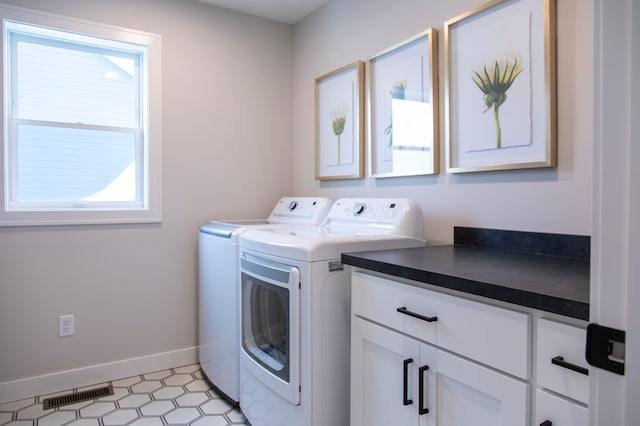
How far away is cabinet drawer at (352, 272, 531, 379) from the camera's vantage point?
93 centimetres

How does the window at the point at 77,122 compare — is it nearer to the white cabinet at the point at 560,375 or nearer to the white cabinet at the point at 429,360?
the white cabinet at the point at 429,360

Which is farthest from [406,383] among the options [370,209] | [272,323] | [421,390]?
[370,209]

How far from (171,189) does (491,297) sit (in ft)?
7.00

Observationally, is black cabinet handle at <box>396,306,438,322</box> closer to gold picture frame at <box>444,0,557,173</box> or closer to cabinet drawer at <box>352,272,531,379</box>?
cabinet drawer at <box>352,272,531,379</box>

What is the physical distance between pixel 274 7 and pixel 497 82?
5.60 feet

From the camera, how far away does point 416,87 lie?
201 cm

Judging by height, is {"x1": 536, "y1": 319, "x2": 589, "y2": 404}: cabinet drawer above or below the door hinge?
below

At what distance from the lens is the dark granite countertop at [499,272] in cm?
86

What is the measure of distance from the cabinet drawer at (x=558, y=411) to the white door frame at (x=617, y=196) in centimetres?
35

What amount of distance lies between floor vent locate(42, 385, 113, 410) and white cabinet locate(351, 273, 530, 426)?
5.17 feet

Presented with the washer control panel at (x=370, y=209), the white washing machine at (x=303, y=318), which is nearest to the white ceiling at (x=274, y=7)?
the washer control panel at (x=370, y=209)

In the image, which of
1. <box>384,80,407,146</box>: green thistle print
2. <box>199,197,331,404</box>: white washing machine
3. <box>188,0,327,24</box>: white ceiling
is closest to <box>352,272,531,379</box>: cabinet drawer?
<box>199,197,331,404</box>: white washing machine

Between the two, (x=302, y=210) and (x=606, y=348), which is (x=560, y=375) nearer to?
(x=606, y=348)

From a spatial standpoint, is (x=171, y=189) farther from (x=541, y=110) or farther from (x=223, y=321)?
(x=541, y=110)
